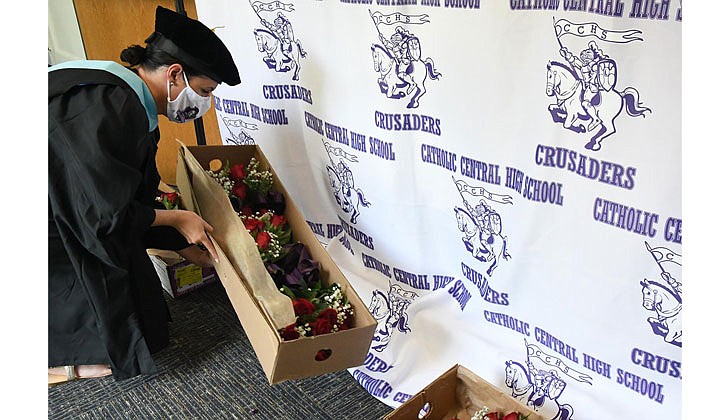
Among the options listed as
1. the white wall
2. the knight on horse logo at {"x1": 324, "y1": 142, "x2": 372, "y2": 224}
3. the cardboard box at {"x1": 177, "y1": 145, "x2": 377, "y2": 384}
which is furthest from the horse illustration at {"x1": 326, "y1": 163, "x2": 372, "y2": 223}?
the white wall

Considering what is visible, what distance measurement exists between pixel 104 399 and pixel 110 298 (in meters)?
0.32

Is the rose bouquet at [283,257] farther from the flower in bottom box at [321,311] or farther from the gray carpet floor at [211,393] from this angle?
the gray carpet floor at [211,393]

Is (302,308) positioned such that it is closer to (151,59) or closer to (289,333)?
(289,333)

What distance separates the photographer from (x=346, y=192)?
1904 mm

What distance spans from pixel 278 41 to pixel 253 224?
0.64m

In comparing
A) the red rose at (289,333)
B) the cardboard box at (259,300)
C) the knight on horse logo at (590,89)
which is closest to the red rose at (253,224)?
the cardboard box at (259,300)

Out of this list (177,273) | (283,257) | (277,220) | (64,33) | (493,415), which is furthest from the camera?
(64,33)

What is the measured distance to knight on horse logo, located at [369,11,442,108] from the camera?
1466mm

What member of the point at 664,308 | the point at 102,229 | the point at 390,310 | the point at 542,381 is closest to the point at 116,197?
the point at 102,229

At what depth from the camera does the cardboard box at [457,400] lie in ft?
4.45

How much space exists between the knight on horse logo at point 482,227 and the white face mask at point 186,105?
784mm

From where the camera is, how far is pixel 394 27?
1.50 metres

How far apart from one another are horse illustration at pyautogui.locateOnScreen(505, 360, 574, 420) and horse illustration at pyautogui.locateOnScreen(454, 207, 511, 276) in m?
0.27

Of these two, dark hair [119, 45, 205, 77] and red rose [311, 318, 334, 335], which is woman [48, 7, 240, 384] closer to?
dark hair [119, 45, 205, 77]
